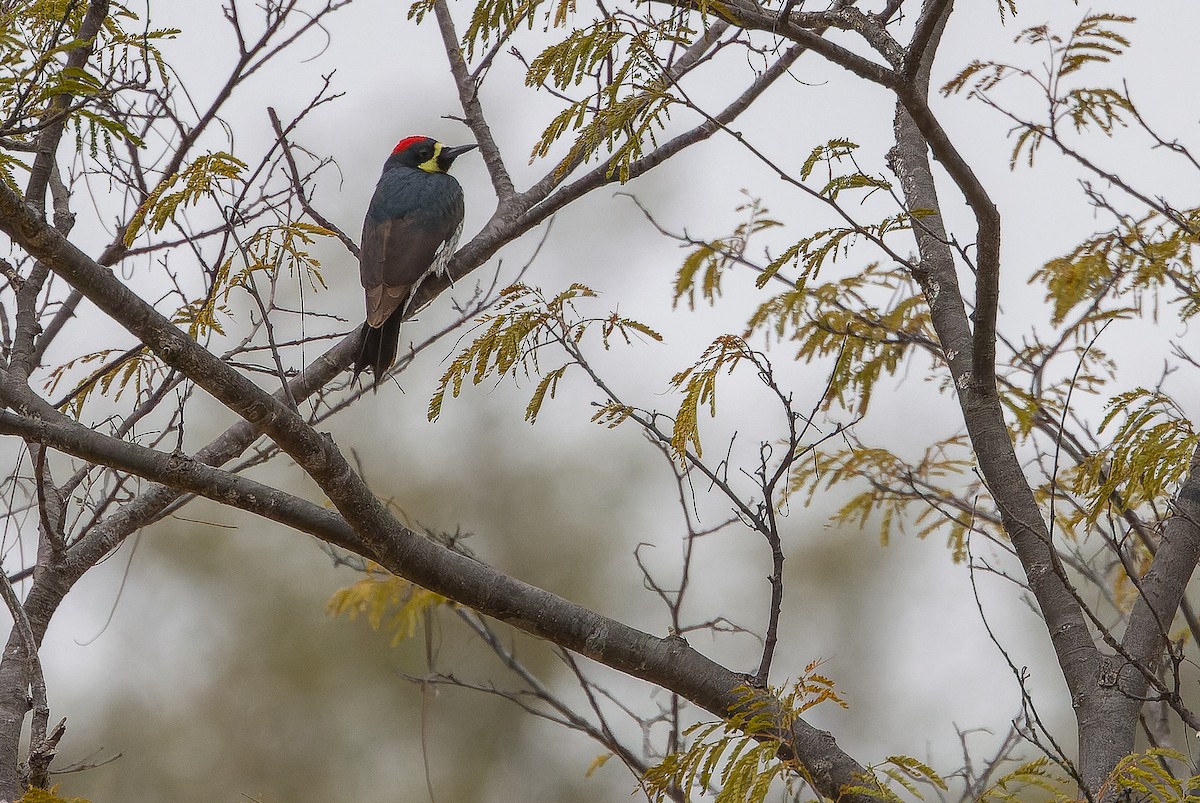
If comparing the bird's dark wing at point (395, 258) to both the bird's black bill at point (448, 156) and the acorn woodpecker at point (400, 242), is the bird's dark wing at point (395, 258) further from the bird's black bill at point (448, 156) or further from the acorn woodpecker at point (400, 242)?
the bird's black bill at point (448, 156)

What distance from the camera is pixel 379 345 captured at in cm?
459

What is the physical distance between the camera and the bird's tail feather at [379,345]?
435 centimetres

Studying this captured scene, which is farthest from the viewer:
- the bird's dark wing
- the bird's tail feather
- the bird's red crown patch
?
the bird's red crown patch

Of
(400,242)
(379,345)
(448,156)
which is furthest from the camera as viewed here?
(448,156)

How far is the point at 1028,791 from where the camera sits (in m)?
8.81

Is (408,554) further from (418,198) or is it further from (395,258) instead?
(418,198)

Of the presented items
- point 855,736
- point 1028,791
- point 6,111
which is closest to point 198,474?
point 6,111

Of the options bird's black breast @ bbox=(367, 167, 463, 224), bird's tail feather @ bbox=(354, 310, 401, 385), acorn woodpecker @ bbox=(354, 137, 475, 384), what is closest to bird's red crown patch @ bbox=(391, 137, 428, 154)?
acorn woodpecker @ bbox=(354, 137, 475, 384)

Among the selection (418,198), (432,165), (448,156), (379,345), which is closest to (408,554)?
(379,345)

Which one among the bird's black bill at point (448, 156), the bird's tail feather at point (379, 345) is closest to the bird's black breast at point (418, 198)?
the bird's black bill at point (448, 156)

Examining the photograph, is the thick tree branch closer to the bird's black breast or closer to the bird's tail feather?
the bird's tail feather

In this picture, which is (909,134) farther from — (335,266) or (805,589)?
(335,266)

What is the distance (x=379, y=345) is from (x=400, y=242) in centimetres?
80

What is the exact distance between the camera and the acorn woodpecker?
15.1ft
